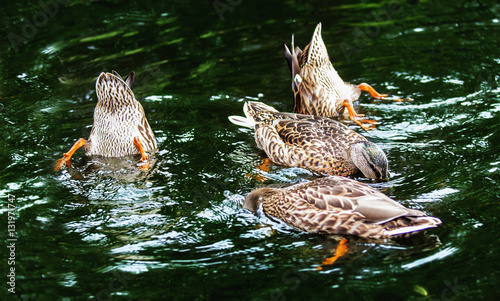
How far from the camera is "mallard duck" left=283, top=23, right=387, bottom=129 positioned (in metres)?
9.42

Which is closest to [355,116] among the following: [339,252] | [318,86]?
[318,86]

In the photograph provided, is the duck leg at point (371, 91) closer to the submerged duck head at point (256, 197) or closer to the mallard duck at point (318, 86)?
the mallard duck at point (318, 86)

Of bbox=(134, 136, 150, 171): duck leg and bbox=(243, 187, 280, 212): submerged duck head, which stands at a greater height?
bbox=(134, 136, 150, 171): duck leg

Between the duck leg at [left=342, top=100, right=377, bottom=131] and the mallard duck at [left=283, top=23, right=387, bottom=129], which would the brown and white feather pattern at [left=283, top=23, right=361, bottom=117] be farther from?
the duck leg at [left=342, top=100, right=377, bottom=131]

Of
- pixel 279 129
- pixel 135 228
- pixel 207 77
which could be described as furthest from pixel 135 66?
pixel 135 228

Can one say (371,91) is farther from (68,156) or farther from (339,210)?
(68,156)

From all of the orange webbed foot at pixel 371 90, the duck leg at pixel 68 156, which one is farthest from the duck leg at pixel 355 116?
the duck leg at pixel 68 156

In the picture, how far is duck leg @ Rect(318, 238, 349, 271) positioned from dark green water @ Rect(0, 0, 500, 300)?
8cm

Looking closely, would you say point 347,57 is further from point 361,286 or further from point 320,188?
point 361,286

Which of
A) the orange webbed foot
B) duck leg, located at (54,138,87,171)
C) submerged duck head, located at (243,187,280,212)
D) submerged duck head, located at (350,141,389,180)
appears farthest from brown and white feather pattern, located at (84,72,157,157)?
the orange webbed foot

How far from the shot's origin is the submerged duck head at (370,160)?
7121 mm

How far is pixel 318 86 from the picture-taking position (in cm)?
950

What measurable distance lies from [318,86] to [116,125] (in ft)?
10.3

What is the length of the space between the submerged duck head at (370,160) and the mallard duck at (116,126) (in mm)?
2712
